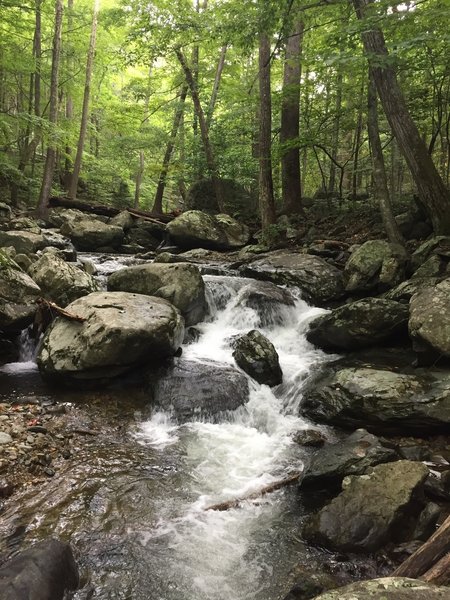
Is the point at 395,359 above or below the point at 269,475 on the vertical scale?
above

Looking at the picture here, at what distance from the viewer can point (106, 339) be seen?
677cm

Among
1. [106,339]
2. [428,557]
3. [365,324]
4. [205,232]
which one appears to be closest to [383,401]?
[365,324]

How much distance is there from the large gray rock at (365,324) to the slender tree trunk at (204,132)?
10469mm

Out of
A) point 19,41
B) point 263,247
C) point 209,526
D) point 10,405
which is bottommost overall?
point 209,526

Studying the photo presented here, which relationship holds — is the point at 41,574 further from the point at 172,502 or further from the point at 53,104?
the point at 53,104

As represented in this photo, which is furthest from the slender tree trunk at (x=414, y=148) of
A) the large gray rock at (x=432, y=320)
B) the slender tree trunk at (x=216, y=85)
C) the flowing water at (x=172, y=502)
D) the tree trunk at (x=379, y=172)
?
the slender tree trunk at (x=216, y=85)

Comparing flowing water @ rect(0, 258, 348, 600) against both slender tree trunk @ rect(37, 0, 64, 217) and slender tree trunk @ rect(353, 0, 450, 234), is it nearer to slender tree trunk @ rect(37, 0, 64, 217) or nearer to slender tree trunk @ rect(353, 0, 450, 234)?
slender tree trunk @ rect(353, 0, 450, 234)

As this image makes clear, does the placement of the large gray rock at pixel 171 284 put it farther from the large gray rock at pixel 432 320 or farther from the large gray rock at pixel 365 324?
the large gray rock at pixel 432 320

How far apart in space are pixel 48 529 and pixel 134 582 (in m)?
1.09

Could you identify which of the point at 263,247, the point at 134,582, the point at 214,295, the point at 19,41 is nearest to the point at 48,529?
the point at 134,582

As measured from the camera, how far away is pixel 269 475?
518 centimetres

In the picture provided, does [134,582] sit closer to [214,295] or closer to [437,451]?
[437,451]

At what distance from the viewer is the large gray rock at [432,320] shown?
6.33 meters

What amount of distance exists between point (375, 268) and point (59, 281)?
727 centimetres
